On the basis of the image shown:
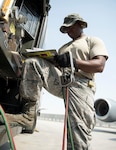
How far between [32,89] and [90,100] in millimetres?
478

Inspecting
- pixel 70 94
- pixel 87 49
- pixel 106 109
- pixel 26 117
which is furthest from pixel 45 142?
pixel 106 109

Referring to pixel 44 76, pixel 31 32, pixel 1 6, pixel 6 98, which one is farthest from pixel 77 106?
pixel 31 32

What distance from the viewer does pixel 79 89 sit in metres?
1.69

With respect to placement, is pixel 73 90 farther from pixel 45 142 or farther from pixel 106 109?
pixel 106 109

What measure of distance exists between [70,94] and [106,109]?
5.76 meters

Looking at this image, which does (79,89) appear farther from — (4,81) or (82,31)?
(4,81)

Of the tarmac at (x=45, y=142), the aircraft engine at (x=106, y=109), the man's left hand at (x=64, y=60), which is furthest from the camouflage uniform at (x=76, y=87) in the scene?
the aircraft engine at (x=106, y=109)

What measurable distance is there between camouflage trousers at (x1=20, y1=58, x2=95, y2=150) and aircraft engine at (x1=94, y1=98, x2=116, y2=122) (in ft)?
17.8

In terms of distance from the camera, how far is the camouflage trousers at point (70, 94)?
1.56m

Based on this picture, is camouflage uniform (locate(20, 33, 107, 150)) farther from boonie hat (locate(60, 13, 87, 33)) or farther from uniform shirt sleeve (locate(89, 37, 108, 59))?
boonie hat (locate(60, 13, 87, 33))

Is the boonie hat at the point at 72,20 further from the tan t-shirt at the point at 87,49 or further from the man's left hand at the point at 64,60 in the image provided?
the man's left hand at the point at 64,60

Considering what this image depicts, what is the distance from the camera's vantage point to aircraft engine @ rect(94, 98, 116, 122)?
6.84m

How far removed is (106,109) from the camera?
7117 mm

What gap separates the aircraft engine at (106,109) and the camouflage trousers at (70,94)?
5438mm
